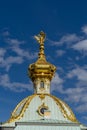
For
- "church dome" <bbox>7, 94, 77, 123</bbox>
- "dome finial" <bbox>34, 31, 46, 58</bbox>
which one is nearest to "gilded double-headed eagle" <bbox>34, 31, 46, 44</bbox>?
"dome finial" <bbox>34, 31, 46, 58</bbox>

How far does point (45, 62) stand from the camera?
165ft

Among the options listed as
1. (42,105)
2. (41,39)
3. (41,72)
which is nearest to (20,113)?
(42,105)

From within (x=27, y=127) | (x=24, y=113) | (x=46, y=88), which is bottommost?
(x=27, y=127)

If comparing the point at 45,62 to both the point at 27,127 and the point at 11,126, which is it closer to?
the point at 11,126

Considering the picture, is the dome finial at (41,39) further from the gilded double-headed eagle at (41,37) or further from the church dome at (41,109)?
the church dome at (41,109)

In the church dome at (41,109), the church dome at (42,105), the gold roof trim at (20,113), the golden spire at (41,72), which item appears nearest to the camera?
the church dome at (42,105)

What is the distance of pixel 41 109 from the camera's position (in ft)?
145

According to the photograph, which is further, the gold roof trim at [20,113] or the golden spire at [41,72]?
the golden spire at [41,72]

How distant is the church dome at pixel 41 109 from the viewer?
4375cm

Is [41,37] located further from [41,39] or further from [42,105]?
[42,105]

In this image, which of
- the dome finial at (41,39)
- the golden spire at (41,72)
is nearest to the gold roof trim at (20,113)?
the golden spire at (41,72)

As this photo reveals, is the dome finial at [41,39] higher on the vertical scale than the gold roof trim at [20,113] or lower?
higher

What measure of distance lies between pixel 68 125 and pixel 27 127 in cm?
339

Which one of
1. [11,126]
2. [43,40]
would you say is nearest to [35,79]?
[43,40]
